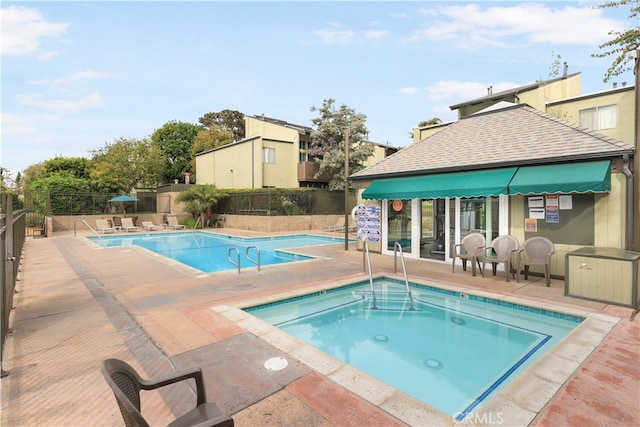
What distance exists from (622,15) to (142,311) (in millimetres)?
24837

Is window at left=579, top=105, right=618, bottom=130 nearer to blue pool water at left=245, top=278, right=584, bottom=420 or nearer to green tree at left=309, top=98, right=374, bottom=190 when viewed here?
green tree at left=309, top=98, right=374, bottom=190

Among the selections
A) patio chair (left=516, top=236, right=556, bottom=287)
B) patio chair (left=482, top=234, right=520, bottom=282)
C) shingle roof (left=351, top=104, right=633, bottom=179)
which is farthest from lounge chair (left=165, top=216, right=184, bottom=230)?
patio chair (left=516, top=236, right=556, bottom=287)

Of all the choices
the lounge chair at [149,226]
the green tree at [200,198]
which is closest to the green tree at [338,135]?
the green tree at [200,198]

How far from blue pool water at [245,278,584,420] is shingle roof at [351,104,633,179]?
4.82 m

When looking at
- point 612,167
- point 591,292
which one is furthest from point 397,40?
point 591,292

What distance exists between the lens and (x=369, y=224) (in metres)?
11.7

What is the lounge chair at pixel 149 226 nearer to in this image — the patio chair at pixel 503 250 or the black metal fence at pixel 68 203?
the black metal fence at pixel 68 203

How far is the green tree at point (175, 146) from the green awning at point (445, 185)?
48703 mm

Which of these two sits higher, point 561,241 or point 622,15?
point 622,15

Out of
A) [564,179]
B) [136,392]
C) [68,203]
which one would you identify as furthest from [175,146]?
[136,392]

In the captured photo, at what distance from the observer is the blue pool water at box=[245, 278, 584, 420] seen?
509cm

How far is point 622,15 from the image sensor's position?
17.1m

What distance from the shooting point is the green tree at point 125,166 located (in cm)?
3512

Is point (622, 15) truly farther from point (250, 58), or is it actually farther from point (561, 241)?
point (250, 58)
